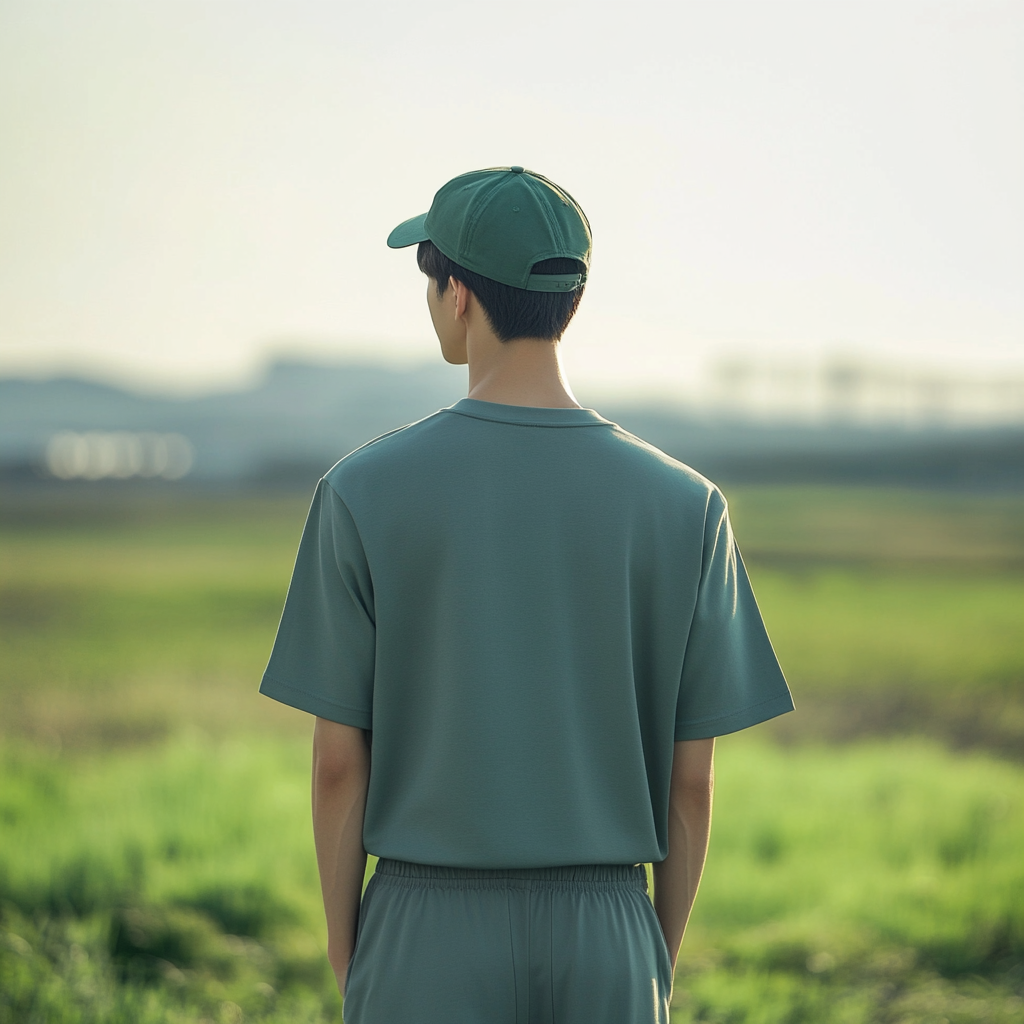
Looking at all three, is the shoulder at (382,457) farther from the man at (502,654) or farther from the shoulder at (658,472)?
the shoulder at (658,472)

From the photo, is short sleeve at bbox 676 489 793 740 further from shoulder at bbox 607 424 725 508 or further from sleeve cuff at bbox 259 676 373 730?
sleeve cuff at bbox 259 676 373 730

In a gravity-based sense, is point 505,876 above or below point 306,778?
above

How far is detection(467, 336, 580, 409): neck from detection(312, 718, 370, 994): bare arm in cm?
52

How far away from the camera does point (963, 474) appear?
9141 millimetres

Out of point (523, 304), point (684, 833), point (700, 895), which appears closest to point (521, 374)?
point (523, 304)

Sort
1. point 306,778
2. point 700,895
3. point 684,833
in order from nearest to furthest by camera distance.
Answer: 1. point 684,833
2. point 700,895
3. point 306,778

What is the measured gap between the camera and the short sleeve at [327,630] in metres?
1.33

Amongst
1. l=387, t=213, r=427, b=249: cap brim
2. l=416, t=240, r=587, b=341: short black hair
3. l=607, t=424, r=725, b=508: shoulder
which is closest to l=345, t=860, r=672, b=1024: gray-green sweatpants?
l=607, t=424, r=725, b=508: shoulder

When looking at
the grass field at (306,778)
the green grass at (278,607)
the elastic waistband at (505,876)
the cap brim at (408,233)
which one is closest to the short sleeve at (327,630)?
the elastic waistband at (505,876)

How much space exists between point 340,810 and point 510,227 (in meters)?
0.87

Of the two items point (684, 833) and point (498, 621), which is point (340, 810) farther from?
point (684, 833)

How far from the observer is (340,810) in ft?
4.62

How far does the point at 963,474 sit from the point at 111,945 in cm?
823

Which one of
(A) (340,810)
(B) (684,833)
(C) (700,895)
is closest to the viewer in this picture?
(A) (340,810)
